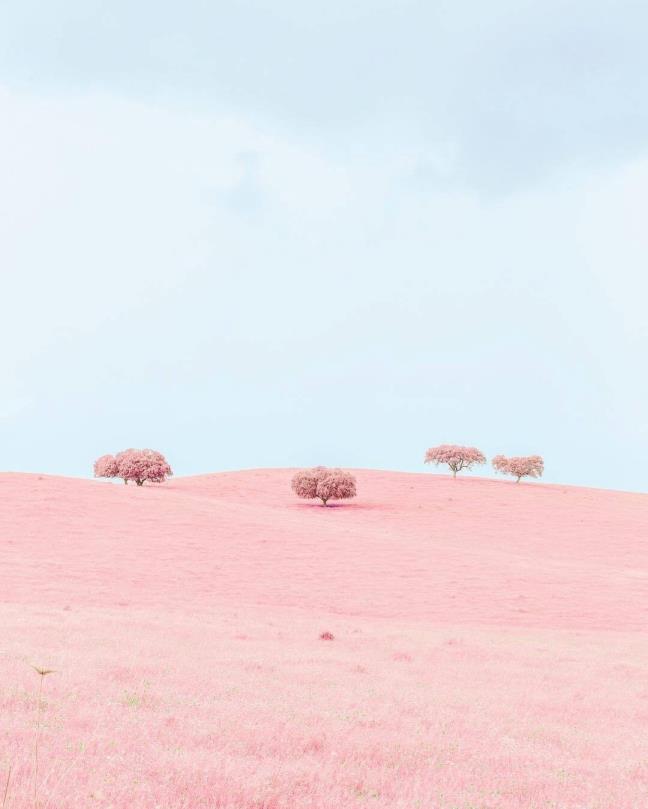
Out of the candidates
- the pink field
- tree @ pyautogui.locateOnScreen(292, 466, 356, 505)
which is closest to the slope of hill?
the pink field

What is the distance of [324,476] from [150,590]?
38.2m

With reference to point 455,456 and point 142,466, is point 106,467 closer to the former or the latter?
point 142,466

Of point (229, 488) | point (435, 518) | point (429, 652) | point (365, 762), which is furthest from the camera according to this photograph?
point (229, 488)

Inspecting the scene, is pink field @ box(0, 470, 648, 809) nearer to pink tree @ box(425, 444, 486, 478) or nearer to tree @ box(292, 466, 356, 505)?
tree @ box(292, 466, 356, 505)

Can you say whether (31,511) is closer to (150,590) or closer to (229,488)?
(150,590)

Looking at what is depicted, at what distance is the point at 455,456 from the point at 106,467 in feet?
126

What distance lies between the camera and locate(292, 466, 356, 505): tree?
65.9m

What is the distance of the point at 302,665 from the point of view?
16.1m

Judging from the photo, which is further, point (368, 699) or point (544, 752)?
point (368, 699)

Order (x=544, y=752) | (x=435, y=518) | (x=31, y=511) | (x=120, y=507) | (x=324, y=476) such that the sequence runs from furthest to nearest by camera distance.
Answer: (x=324, y=476)
(x=435, y=518)
(x=120, y=507)
(x=31, y=511)
(x=544, y=752)

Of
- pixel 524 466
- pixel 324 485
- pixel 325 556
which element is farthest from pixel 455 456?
pixel 325 556

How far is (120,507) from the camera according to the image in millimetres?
46781

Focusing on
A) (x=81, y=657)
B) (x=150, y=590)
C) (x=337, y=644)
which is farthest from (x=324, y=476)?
(x=81, y=657)

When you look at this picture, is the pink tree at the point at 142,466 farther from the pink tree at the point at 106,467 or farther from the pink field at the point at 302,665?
the pink field at the point at 302,665
